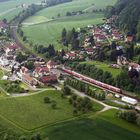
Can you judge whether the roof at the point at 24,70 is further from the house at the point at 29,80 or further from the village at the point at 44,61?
the house at the point at 29,80

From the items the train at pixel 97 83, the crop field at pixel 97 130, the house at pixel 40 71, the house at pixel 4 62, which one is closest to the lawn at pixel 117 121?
the crop field at pixel 97 130

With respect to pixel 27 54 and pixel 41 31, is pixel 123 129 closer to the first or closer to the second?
pixel 27 54

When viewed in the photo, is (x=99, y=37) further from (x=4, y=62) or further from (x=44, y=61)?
(x=4, y=62)

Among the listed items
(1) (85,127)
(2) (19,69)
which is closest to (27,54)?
(2) (19,69)

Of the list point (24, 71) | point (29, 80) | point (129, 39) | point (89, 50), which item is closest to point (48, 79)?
point (29, 80)

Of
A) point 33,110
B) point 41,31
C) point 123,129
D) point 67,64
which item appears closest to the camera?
point 123,129

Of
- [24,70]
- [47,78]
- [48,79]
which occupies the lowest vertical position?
[48,79]

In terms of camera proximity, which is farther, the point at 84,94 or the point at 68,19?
the point at 68,19
